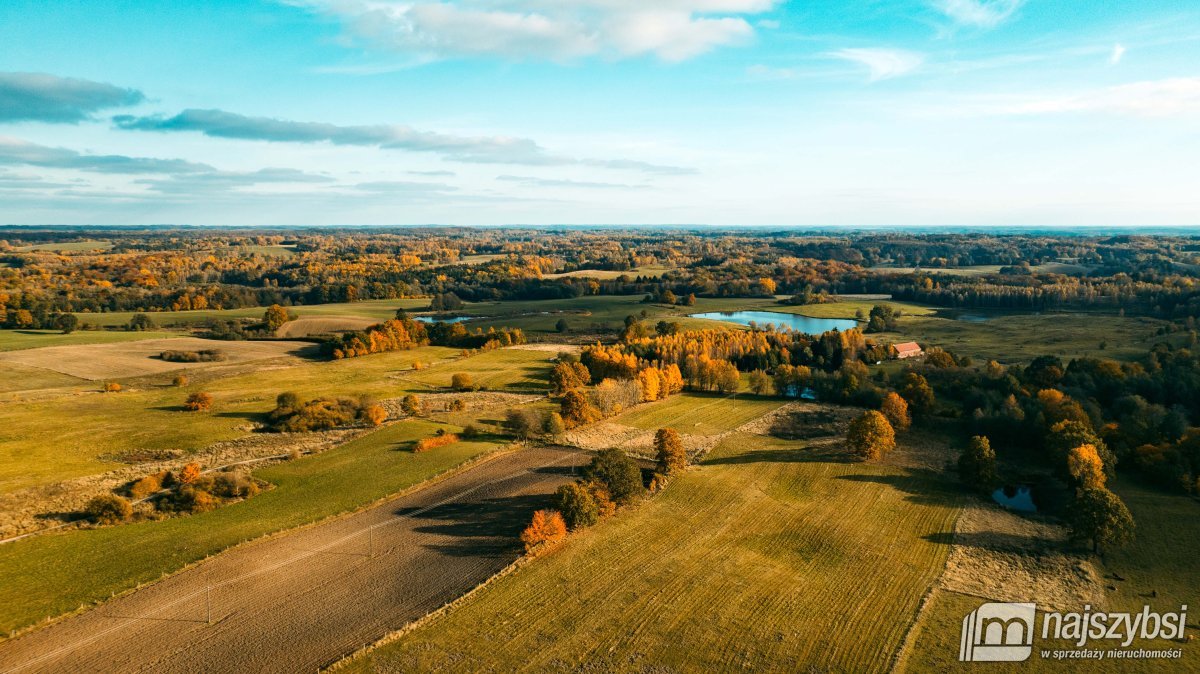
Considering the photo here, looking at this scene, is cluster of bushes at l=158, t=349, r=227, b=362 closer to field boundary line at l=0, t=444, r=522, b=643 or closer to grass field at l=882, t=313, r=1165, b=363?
field boundary line at l=0, t=444, r=522, b=643

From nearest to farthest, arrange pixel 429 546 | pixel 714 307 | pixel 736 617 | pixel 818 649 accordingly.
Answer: pixel 818 649, pixel 736 617, pixel 429 546, pixel 714 307

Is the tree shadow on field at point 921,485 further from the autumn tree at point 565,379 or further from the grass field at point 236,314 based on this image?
the grass field at point 236,314

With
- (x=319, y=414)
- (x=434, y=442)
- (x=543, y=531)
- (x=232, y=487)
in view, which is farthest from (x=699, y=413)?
(x=232, y=487)

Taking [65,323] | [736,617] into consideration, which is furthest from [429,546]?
[65,323]

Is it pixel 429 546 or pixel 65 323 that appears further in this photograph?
pixel 65 323

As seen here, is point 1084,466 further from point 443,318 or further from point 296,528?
point 443,318

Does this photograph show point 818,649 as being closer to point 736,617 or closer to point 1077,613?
point 736,617
